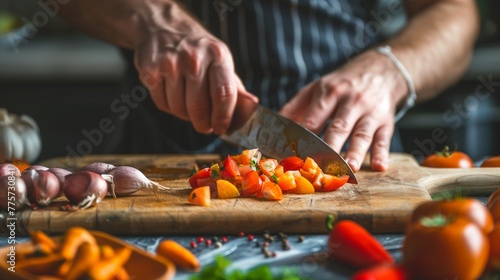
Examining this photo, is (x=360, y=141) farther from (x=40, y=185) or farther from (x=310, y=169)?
(x=40, y=185)

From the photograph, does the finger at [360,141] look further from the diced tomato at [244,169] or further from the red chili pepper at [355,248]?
the red chili pepper at [355,248]

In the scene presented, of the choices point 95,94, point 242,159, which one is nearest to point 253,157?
point 242,159

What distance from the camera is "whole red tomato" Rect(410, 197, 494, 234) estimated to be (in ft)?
3.36

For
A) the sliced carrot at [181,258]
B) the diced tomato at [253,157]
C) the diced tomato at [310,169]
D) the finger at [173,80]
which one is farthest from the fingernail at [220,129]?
the sliced carrot at [181,258]

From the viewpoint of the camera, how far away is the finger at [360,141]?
1860 millimetres

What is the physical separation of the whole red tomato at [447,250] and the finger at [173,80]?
1.04m

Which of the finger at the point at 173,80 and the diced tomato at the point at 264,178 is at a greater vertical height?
the finger at the point at 173,80

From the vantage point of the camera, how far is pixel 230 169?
5.07 ft

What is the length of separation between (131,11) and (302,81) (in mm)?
614

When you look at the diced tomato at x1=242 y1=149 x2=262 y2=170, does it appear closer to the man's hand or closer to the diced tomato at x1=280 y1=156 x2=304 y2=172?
the diced tomato at x1=280 y1=156 x2=304 y2=172

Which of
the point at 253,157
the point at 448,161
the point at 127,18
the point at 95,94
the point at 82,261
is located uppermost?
the point at 127,18

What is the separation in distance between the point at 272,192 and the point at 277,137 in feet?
1.24

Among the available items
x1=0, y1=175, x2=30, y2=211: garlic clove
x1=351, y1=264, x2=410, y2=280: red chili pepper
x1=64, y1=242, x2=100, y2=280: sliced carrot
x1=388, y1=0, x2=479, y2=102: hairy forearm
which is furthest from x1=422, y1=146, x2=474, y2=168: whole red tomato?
x1=64, y1=242, x2=100, y2=280: sliced carrot

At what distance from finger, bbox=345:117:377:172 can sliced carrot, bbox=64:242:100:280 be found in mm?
1023
